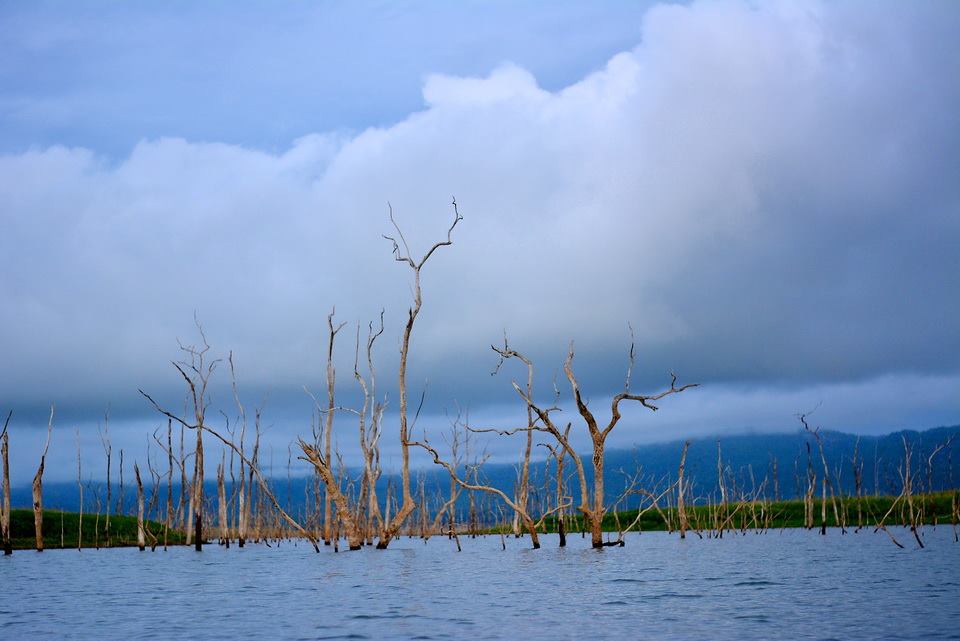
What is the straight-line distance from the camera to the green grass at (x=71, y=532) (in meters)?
65.4

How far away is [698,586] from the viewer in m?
23.4

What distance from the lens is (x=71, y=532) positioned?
234 ft

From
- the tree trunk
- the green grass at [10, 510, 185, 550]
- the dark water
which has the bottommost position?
the green grass at [10, 510, 185, 550]

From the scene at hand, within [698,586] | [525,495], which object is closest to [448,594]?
[698,586]

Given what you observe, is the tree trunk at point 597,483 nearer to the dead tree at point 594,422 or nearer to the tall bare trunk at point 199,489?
the dead tree at point 594,422

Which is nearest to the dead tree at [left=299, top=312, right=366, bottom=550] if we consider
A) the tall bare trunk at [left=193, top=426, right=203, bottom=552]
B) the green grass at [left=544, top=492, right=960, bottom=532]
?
the tall bare trunk at [left=193, top=426, right=203, bottom=552]

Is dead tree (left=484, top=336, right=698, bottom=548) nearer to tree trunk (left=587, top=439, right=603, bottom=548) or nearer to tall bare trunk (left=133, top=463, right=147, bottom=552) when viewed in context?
tree trunk (left=587, top=439, right=603, bottom=548)

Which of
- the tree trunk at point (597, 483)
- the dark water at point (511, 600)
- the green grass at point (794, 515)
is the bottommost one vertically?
the green grass at point (794, 515)

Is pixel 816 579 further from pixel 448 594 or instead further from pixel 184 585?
pixel 184 585

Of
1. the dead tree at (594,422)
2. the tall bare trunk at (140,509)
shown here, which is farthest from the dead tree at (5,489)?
the dead tree at (594,422)

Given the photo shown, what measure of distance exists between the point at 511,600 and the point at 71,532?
204ft

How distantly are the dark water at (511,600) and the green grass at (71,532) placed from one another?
104 ft

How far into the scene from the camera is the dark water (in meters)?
15.1

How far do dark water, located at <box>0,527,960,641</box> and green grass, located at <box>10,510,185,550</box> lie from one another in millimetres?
31560
